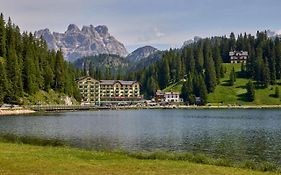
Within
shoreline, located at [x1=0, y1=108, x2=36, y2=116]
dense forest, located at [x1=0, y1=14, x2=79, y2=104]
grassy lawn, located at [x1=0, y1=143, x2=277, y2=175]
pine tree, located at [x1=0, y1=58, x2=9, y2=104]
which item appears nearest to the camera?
grassy lawn, located at [x1=0, y1=143, x2=277, y2=175]

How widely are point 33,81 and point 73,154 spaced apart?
150444 millimetres

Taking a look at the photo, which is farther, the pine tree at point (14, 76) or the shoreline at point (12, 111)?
the pine tree at point (14, 76)

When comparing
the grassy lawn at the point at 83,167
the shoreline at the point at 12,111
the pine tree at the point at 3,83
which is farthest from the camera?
the pine tree at the point at 3,83

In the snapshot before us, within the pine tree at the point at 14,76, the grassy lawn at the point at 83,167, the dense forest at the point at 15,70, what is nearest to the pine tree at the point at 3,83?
the dense forest at the point at 15,70

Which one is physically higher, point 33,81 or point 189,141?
point 33,81

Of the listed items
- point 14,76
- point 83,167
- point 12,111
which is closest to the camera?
point 83,167

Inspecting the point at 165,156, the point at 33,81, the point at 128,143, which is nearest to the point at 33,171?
the point at 165,156

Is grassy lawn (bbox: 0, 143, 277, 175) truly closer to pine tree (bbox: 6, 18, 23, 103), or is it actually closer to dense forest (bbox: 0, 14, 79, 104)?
Answer: dense forest (bbox: 0, 14, 79, 104)

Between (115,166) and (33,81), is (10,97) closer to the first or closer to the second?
(33,81)

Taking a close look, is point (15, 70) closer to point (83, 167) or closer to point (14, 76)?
point (14, 76)

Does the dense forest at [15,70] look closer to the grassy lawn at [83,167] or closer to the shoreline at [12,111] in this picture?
the shoreline at [12,111]

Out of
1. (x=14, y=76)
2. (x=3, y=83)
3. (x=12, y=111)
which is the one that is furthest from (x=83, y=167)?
(x=14, y=76)

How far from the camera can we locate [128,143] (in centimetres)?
6769

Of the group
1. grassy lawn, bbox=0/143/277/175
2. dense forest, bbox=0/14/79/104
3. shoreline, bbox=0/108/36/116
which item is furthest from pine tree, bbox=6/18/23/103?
grassy lawn, bbox=0/143/277/175
